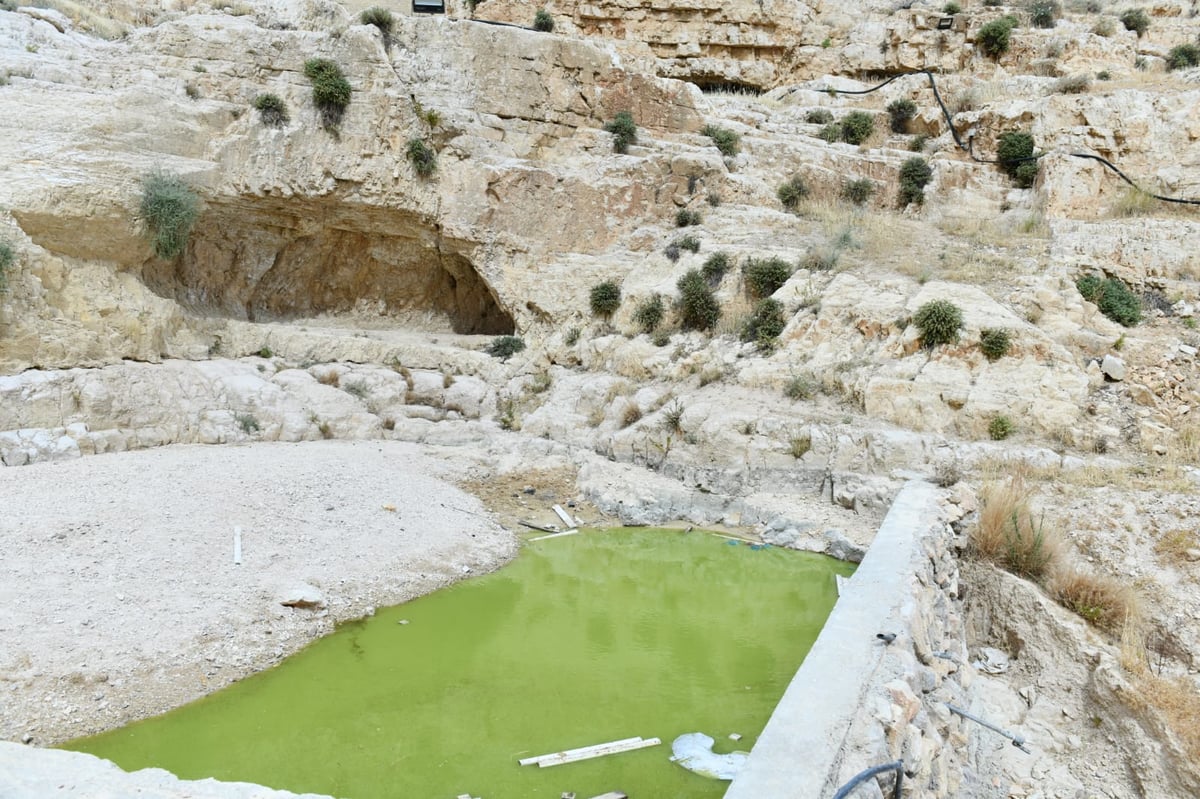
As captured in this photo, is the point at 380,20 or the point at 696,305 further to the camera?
the point at 380,20

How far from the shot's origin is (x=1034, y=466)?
11789 mm

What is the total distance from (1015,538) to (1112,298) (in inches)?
368

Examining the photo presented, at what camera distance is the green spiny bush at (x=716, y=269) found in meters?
18.2

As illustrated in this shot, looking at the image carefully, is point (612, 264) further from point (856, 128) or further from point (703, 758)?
point (703, 758)

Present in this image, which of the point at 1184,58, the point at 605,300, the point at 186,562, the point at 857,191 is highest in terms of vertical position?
the point at 1184,58

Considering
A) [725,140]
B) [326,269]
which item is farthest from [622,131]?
[326,269]

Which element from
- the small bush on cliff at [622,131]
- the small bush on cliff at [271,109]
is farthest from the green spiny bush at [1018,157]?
the small bush on cliff at [271,109]

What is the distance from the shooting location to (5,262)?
13250mm

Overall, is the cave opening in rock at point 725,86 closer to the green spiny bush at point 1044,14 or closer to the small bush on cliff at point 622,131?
the small bush on cliff at point 622,131

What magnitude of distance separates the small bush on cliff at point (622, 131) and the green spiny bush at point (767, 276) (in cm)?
626

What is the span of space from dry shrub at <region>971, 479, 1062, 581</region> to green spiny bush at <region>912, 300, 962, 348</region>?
5383 millimetres

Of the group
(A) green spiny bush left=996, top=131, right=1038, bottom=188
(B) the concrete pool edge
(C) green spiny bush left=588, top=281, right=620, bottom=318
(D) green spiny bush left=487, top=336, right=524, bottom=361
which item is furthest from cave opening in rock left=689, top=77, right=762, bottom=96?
(B) the concrete pool edge

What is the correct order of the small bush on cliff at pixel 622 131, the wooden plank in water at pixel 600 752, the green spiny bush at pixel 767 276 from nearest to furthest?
the wooden plank in water at pixel 600 752
the green spiny bush at pixel 767 276
the small bush on cliff at pixel 622 131

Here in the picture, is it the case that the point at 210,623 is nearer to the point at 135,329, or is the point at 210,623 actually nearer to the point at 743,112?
the point at 135,329
